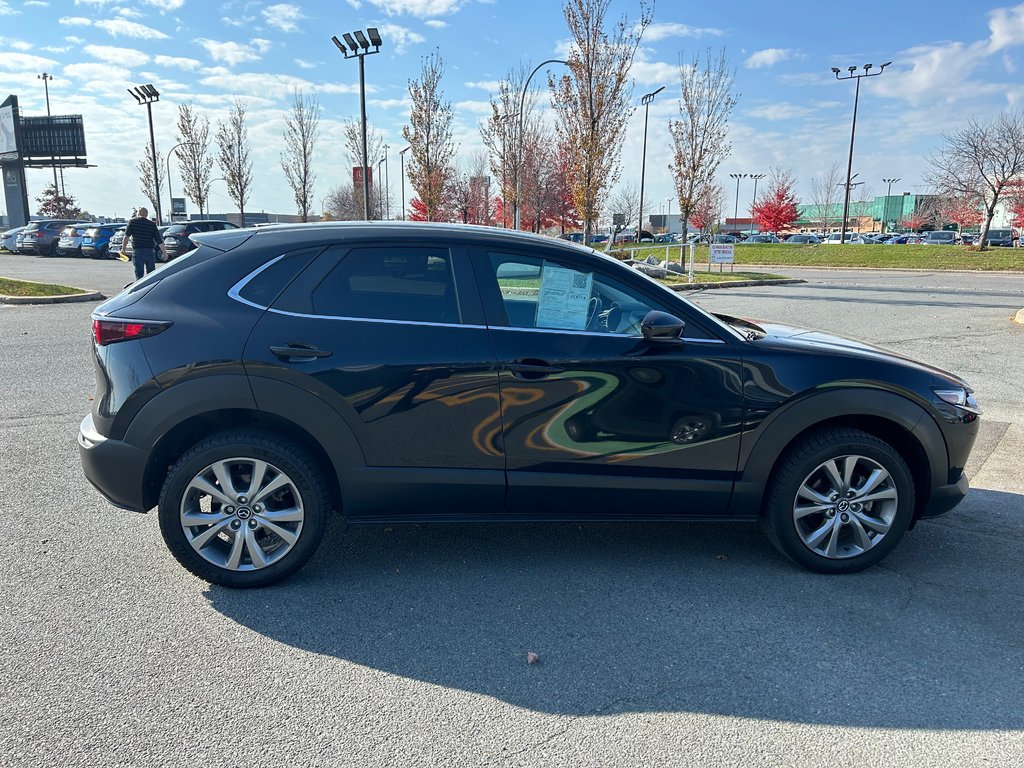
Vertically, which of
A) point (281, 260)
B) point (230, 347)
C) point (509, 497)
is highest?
point (281, 260)

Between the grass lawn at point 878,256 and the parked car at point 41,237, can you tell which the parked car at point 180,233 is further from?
the grass lawn at point 878,256

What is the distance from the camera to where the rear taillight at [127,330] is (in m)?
3.47

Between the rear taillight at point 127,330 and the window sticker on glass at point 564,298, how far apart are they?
6.01ft

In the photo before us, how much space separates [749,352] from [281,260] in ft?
7.88

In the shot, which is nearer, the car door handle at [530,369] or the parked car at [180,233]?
the car door handle at [530,369]

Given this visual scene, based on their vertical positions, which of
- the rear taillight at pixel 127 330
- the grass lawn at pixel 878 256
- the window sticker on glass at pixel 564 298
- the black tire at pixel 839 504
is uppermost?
the window sticker on glass at pixel 564 298

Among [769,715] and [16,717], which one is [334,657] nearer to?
[16,717]

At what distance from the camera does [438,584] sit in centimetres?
367

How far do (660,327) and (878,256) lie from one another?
3793cm

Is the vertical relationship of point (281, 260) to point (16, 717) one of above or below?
above

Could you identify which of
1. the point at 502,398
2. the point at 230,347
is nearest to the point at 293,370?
the point at 230,347

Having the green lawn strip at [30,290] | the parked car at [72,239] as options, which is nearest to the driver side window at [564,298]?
the green lawn strip at [30,290]

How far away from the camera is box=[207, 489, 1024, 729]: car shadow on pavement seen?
2.83 meters

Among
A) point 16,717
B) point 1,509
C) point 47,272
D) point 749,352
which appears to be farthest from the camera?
point 47,272
